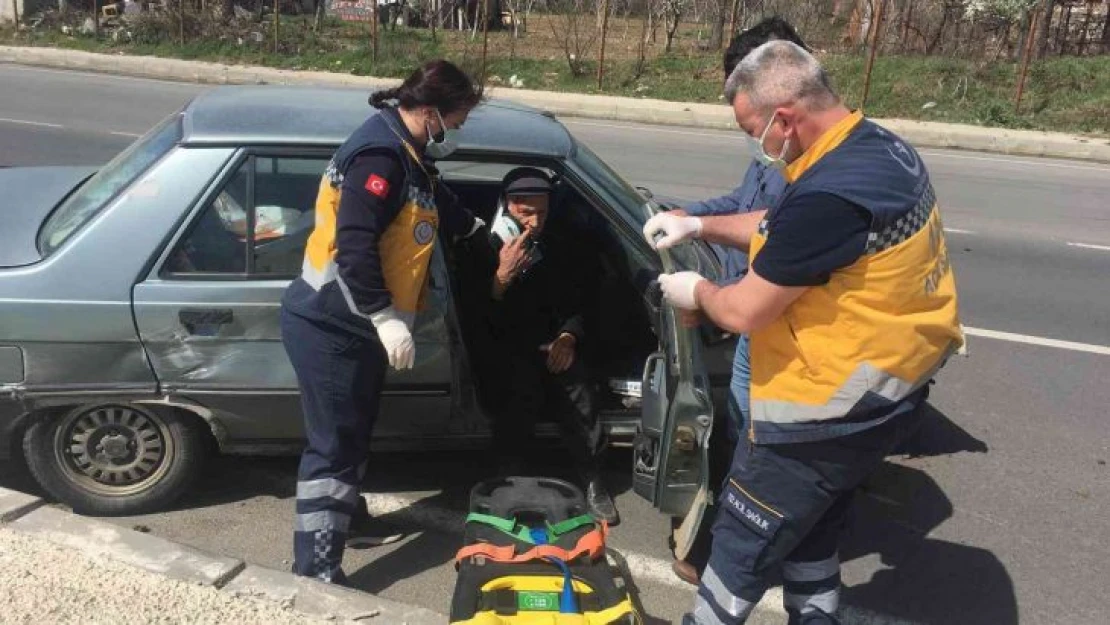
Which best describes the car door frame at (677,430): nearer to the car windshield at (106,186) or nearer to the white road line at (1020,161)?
the car windshield at (106,186)

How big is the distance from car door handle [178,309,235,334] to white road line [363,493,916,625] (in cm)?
97

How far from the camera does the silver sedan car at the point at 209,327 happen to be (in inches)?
129

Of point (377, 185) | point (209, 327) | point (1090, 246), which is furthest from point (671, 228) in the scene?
point (1090, 246)

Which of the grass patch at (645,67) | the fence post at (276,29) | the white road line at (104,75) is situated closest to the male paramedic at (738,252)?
the grass patch at (645,67)

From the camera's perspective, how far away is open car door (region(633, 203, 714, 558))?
313 cm

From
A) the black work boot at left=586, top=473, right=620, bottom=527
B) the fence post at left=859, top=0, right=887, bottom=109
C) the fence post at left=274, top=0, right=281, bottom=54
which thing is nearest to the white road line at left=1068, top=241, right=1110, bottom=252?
the black work boot at left=586, top=473, right=620, bottom=527

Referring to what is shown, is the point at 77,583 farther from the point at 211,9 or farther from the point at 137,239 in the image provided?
the point at 211,9

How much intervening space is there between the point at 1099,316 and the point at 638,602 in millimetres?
4804

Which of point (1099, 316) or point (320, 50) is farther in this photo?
point (320, 50)

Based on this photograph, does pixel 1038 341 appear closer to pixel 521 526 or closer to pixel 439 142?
pixel 521 526

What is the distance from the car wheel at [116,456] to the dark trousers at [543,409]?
3.74 ft

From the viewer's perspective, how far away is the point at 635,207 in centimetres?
396

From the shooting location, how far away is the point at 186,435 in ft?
11.7

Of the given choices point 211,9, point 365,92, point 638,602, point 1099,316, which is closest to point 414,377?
point 638,602
